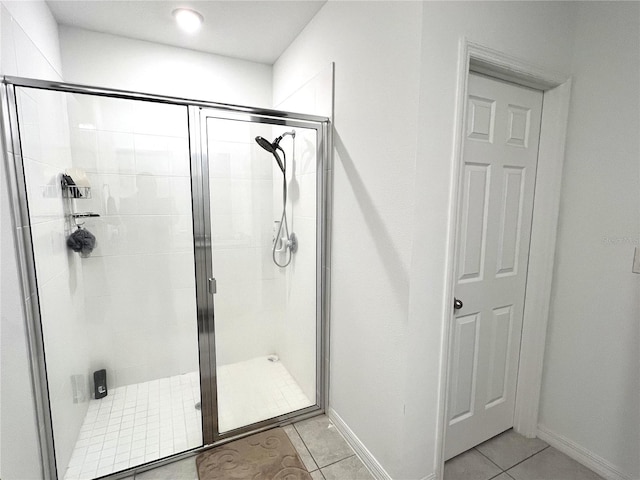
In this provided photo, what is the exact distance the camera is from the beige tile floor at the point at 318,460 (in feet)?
5.28

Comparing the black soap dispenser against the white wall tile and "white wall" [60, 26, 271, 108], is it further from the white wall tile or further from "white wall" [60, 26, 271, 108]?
"white wall" [60, 26, 271, 108]

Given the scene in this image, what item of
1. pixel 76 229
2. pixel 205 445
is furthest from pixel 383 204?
pixel 76 229

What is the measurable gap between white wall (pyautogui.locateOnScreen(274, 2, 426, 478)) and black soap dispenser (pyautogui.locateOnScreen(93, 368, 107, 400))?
150cm

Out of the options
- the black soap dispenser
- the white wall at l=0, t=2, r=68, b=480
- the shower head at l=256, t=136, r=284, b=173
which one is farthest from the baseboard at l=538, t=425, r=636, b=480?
the black soap dispenser

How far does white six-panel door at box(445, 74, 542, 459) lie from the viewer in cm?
153

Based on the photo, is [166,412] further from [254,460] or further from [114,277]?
[114,277]

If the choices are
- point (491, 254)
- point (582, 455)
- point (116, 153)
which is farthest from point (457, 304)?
point (116, 153)

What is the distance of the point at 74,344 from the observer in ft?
5.91

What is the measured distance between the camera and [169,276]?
2.20 meters

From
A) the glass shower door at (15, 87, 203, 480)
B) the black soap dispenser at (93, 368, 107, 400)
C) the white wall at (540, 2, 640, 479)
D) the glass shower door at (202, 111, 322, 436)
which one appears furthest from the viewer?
the black soap dispenser at (93, 368, 107, 400)

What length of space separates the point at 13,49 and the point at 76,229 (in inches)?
37.1

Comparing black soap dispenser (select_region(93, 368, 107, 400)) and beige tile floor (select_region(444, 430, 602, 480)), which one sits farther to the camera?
black soap dispenser (select_region(93, 368, 107, 400))

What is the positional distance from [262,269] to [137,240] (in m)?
0.87

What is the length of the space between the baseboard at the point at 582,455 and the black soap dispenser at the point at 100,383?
2748 millimetres
